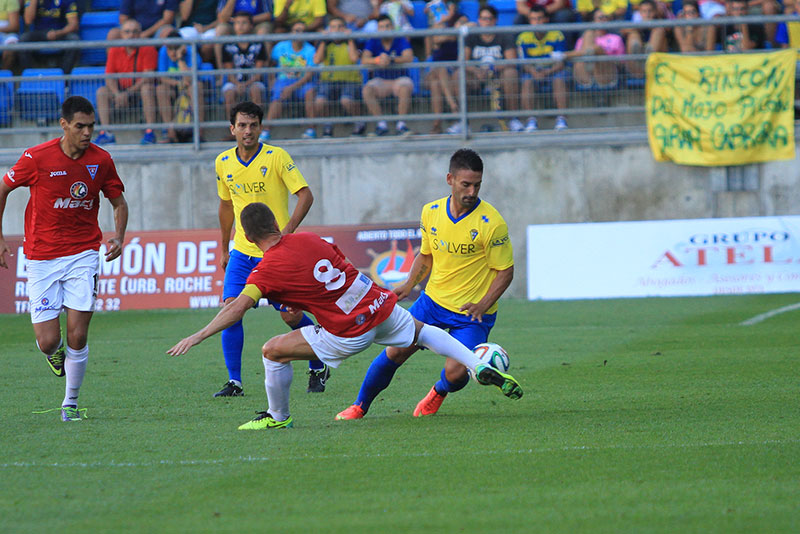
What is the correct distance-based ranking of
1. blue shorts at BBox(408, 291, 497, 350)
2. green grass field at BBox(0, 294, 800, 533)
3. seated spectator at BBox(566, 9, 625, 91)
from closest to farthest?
green grass field at BBox(0, 294, 800, 533), blue shorts at BBox(408, 291, 497, 350), seated spectator at BBox(566, 9, 625, 91)

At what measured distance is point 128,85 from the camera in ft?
56.4

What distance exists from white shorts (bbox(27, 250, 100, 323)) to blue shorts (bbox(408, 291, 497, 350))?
2.23 m

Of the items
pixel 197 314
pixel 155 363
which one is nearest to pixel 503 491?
pixel 155 363

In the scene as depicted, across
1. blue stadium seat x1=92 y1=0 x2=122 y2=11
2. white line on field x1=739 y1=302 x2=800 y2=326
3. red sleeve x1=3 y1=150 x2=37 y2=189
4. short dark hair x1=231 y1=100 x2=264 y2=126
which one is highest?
blue stadium seat x1=92 y1=0 x2=122 y2=11

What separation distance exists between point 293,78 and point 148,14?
10.0ft

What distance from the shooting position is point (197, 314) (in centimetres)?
1500

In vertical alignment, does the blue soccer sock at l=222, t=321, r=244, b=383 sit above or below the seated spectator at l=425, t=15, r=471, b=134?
below

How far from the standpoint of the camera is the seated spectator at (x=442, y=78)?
1711 cm

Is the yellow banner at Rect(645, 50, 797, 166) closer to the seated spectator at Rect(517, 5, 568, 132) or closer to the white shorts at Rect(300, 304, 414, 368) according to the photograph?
the seated spectator at Rect(517, 5, 568, 132)

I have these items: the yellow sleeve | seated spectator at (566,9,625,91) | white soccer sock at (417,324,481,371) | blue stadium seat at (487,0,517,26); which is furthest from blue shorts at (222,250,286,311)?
blue stadium seat at (487,0,517,26)

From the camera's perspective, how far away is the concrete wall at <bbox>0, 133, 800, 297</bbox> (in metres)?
17.0

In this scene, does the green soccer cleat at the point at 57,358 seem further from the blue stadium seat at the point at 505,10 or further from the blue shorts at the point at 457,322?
the blue stadium seat at the point at 505,10

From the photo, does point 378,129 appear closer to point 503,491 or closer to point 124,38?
point 124,38

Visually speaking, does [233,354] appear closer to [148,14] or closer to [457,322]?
[457,322]
